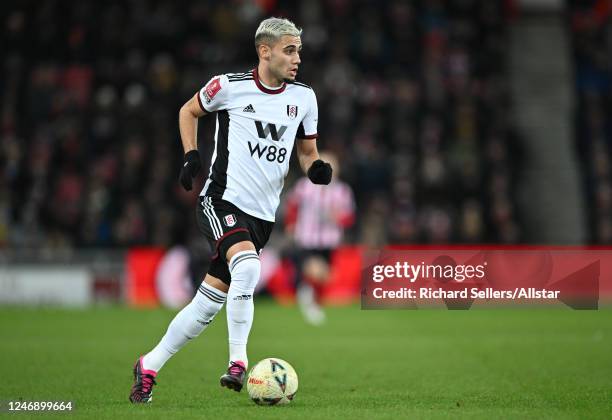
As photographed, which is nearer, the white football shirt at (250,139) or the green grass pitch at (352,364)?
the green grass pitch at (352,364)

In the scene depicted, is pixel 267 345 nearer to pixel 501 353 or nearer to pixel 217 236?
pixel 501 353

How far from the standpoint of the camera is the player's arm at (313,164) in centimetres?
720

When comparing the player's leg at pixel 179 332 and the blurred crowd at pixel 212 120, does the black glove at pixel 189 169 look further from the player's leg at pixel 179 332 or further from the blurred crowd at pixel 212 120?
the blurred crowd at pixel 212 120

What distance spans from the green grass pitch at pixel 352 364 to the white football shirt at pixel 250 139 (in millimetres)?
1305

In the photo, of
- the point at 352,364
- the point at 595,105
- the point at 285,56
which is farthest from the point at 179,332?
the point at 595,105

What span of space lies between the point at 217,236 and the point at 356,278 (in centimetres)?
1085

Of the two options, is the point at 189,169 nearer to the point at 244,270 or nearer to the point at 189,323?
the point at 244,270

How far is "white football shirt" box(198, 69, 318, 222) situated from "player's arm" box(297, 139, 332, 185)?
19 centimetres

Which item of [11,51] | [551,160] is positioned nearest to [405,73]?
[551,160]

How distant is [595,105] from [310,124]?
548 inches

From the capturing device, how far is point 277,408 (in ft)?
21.7

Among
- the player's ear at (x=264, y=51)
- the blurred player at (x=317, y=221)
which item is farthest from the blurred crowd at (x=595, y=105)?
the player's ear at (x=264, y=51)

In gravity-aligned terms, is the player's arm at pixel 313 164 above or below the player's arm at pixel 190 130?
below

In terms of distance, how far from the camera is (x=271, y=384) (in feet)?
22.0
